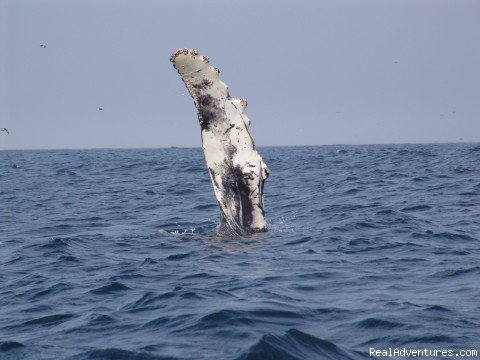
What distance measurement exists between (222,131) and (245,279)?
9.96 feet

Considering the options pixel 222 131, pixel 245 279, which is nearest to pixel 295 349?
pixel 245 279

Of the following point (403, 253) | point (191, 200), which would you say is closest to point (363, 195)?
point (191, 200)

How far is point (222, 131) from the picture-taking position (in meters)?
13.5

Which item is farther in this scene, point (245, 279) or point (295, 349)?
point (245, 279)

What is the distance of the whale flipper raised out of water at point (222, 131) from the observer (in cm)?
1326

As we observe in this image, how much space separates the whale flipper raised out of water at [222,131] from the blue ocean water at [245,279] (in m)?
1.17

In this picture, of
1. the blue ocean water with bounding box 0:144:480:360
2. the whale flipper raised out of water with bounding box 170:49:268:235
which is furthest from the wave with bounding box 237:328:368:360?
the whale flipper raised out of water with bounding box 170:49:268:235

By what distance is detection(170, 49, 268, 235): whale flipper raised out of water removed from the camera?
43.5 feet

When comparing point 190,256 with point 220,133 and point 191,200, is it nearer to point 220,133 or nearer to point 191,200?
point 220,133

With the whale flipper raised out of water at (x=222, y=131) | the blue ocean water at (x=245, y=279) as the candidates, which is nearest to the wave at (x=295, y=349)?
the blue ocean water at (x=245, y=279)

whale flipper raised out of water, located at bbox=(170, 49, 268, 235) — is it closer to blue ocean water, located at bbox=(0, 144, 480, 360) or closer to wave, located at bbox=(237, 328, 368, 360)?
blue ocean water, located at bbox=(0, 144, 480, 360)

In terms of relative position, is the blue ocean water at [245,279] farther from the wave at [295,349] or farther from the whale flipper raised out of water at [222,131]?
the whale flipper raised out of water at [222,131]

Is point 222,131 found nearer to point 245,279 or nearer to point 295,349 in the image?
point 245,279

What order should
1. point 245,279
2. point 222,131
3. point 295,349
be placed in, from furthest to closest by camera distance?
1. point 222,131
2. point 245,279
3. point 295,349
